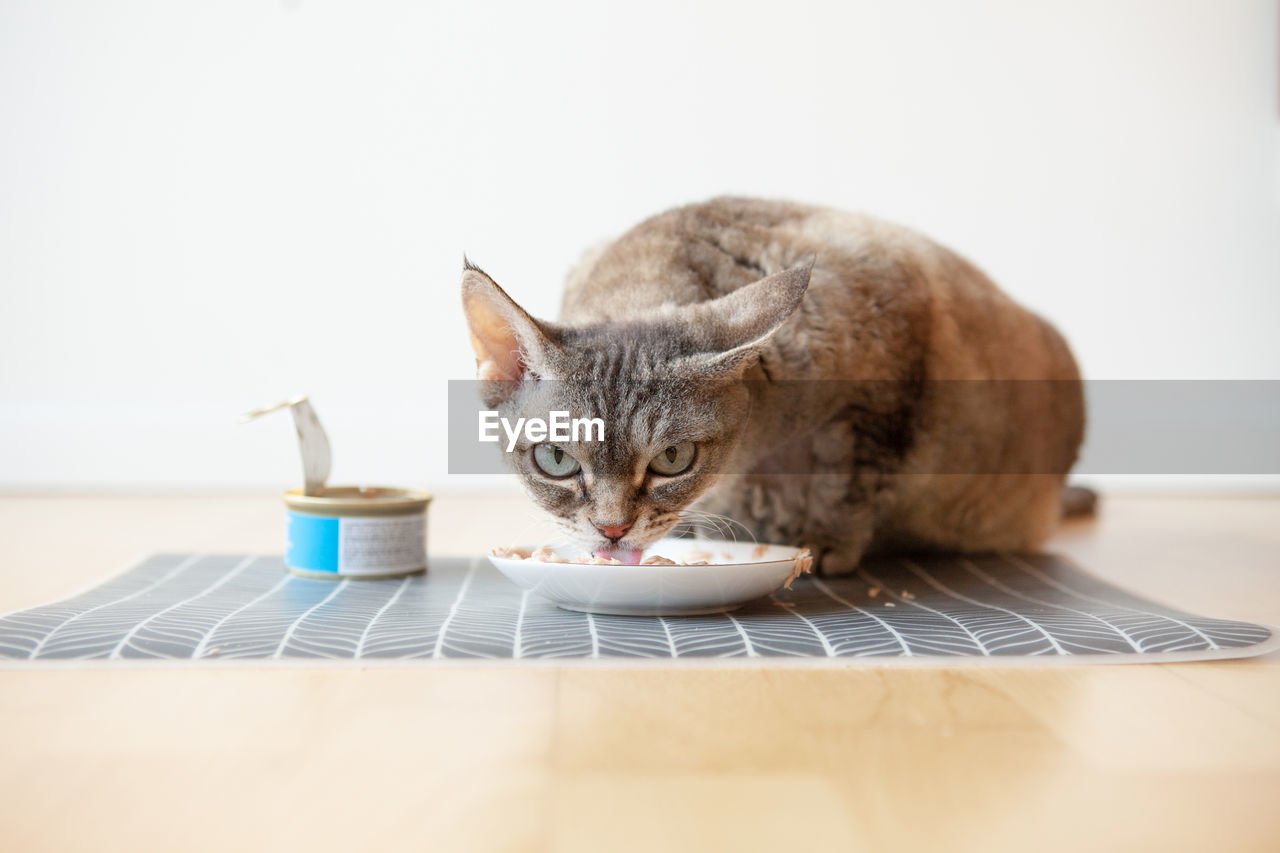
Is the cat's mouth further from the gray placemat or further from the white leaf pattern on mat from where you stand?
the white leaf pattern on mat

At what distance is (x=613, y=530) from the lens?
1.51 m

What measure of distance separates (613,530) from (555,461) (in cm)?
14

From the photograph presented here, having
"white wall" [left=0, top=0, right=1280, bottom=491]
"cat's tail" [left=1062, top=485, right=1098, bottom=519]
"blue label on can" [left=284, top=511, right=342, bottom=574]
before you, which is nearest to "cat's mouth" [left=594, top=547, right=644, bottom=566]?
"blue label on can" [left=284, top=511, right=342, bottom=574]

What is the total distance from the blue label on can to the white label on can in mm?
→ 11

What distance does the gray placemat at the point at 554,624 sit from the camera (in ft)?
4.54

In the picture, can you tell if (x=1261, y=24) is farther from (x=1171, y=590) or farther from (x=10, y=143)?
(x=10, y=143)

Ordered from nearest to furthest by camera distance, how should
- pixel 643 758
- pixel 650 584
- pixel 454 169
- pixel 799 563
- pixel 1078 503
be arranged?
pixel 643 758 → pixel 650 584 → pixel 799 563 → pixel 1078 503 → pixel 454 169

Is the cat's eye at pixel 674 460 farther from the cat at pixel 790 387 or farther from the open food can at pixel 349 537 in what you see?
the open food can at pixel 349 537

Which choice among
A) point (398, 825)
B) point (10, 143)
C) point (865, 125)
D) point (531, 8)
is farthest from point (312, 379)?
point (398, 825)

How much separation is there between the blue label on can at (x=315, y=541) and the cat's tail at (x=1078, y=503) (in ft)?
6.69

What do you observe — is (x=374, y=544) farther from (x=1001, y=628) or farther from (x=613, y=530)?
(x=1001, y=628)

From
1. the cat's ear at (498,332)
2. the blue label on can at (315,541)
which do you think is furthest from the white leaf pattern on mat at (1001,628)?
the blue label on can at (315,541)

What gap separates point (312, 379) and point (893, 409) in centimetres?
221

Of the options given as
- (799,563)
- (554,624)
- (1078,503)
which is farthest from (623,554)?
(1078,503)
